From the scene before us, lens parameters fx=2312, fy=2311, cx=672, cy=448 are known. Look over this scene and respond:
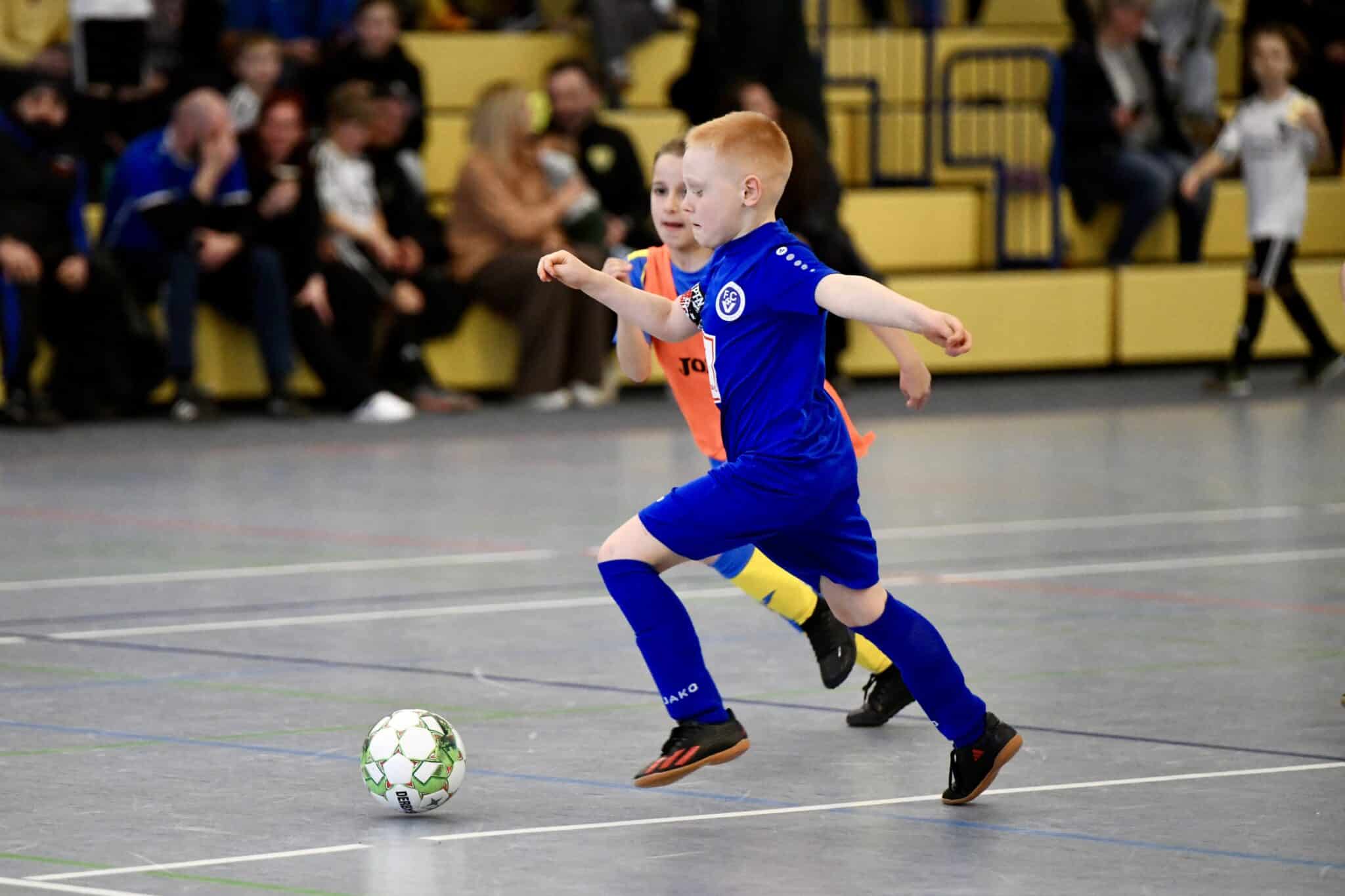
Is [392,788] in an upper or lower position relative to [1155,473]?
upper

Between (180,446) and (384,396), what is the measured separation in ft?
6.49

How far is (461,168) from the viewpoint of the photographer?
1597cm

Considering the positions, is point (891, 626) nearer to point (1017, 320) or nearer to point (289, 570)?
point (289, 570)

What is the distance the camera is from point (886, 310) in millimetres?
4863

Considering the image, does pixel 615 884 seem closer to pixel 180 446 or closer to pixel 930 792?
pixel 930 792

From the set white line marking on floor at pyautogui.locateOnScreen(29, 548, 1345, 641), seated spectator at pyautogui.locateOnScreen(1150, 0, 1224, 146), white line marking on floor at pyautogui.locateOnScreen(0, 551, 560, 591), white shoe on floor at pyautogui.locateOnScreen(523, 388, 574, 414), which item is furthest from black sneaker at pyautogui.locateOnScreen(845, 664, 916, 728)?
seated spectator at pyautogui.locateOnScreen(1150, 0, 1224, 146)

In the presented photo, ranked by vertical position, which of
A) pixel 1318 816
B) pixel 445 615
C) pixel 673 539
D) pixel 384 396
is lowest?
pixel 384 396

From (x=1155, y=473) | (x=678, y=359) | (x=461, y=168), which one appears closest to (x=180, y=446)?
(x=461, y=168)

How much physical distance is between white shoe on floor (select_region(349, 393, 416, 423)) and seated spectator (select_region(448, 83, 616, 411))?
1.11 metres

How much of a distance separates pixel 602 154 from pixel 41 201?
411 cm

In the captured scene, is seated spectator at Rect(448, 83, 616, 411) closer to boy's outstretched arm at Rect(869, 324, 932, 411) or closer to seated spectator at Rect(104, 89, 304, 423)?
seated spectator at Rect(104, 89, 304, 423)

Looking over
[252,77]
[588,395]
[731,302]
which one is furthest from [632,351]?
[588,395]

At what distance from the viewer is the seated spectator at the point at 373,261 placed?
15281 mm

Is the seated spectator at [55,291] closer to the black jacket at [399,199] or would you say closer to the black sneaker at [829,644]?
the black jacket at [399,199]
